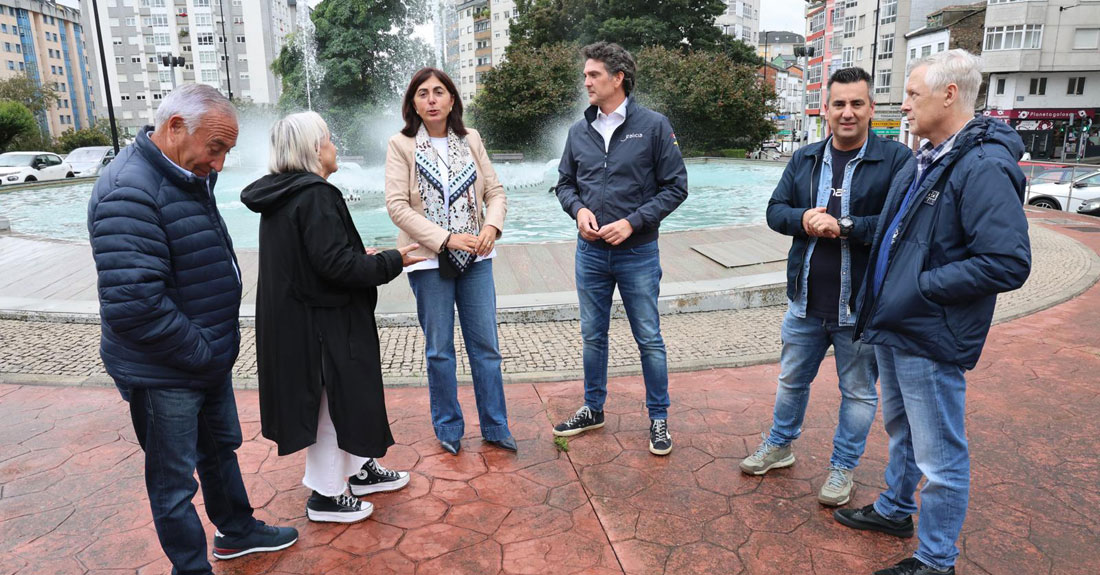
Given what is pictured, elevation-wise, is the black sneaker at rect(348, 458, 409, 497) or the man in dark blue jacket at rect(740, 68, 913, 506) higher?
the man in dark blue jacket at rect(740, 68, 913, 506)

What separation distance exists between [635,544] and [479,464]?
116cm

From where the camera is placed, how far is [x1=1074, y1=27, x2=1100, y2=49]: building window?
42.9 m

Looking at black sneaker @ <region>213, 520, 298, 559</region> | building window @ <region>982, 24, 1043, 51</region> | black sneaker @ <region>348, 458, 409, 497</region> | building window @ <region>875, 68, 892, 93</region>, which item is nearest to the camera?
black sneaker @ <region>213, 520, 298, 559</region>

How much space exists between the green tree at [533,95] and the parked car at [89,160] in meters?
17.4

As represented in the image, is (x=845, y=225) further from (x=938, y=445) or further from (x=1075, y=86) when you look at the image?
(x=1075, y=86)

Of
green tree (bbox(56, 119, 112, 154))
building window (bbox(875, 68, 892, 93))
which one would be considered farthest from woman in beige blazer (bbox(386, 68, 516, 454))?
building window (bbox(875, 68, 892, 93))

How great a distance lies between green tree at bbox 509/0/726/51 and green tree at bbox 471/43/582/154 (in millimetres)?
A: 5481

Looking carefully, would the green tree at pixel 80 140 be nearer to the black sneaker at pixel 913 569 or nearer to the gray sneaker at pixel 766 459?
the gray sneaker at pixel 766 459

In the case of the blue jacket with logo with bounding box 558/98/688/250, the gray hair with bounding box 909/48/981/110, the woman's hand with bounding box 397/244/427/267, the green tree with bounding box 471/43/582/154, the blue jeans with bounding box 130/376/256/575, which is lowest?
the blue jeans with bounding box 130/376/256/575

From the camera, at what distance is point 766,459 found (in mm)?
3781

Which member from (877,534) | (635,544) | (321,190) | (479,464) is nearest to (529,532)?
(635,544)

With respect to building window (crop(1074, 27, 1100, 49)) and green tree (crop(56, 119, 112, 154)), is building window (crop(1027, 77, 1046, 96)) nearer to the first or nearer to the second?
building window (crop(1074, 27, 1100, 49))

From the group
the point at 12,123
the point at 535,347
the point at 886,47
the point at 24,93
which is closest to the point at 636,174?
the point at 535,347

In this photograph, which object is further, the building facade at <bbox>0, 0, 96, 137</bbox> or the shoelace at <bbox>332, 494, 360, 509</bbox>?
the building facade at <bbox>0, 0, 96, 137</bbox>
